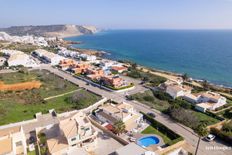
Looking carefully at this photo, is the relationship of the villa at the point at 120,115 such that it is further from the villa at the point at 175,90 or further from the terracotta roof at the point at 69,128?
the villa at the point at 175,90

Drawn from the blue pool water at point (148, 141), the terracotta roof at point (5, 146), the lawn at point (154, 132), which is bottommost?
the blue pool water at point (148, 141)

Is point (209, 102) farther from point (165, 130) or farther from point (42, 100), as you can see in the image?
point (42, 100)

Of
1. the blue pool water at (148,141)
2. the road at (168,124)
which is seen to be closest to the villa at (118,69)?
the road at (168,124)

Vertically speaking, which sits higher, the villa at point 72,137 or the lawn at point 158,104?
the villa at point 72,137

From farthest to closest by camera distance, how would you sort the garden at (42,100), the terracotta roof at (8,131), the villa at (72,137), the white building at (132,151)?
1. the garden at (42,100)
2. the terracotta roof at (8,131)
3. the villa at (72,137)
4. the white building at (132,151)

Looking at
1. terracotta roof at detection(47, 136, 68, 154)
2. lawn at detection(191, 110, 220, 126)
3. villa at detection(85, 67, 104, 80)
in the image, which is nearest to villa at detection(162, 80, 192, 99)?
lawn at detection(191, 110, 220, 126)

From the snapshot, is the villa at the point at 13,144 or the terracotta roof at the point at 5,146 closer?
the terracotta roof at the point at 5,146

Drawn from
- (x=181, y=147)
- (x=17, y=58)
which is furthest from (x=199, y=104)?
(x=17, y=58)

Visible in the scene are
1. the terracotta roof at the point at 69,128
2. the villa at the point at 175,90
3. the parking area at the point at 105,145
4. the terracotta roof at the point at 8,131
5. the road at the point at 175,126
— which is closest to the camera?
the terracotta roof at the point at 69,128
